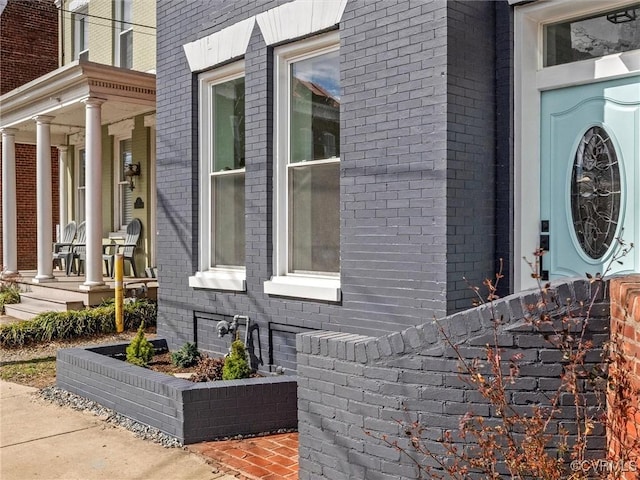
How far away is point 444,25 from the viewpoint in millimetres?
4695

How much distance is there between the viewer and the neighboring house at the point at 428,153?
465cm

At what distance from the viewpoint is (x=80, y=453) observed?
4762 millimetres

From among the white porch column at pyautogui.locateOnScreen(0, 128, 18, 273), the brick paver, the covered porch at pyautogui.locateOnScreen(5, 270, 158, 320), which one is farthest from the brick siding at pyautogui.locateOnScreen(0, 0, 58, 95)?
the brick paver

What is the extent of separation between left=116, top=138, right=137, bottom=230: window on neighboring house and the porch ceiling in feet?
1.82

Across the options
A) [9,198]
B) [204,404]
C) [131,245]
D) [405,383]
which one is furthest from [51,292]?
[405,383]

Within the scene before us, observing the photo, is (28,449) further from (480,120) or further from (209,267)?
(480,120)

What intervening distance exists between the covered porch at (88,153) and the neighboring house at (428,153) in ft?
16.5

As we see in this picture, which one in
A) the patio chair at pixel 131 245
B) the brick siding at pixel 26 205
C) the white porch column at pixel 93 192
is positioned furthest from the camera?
the brick siding at pixel 26 205

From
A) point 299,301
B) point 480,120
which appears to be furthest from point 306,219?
point 480,120

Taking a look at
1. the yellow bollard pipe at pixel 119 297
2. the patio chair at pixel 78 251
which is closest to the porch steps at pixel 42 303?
the yellow bollard pipe at pixel 119 297

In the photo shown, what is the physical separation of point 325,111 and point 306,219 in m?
1.01

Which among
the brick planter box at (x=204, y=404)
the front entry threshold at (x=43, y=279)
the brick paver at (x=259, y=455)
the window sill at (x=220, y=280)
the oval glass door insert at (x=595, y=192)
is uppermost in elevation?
the oval glass door insert at (x=595, y=192)

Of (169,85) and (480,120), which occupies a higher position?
(169,85)

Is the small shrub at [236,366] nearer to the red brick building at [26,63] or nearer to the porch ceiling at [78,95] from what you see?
the porch ceiling at [78,95]
